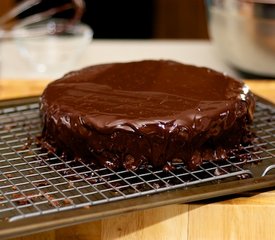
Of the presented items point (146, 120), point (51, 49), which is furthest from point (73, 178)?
point (51, 49)

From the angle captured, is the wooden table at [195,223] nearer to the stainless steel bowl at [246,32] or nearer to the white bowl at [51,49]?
the stainless steel bowl at [246,32]

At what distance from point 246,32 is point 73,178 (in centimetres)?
102

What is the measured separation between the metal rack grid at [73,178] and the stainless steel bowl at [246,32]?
62 cm

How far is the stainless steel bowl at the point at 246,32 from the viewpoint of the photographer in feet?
7.62

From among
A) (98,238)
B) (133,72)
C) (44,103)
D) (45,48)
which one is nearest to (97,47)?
(45,48)

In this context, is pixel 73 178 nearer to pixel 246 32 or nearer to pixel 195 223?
pixel 195 223

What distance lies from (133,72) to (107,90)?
161 millimetres

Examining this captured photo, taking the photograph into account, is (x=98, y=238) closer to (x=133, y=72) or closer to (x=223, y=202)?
(x=223, y=202)

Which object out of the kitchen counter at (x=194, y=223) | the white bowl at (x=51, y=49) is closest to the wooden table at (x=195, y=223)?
the kitchen counter at (x=194, y=223)

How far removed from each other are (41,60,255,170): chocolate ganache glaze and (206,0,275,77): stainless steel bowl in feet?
1.88

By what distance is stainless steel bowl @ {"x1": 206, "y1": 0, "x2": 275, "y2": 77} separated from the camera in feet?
7.62

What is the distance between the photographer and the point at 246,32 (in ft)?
7.73

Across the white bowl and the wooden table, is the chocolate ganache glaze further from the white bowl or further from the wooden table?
the white bowl

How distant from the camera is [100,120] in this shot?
1.57m
